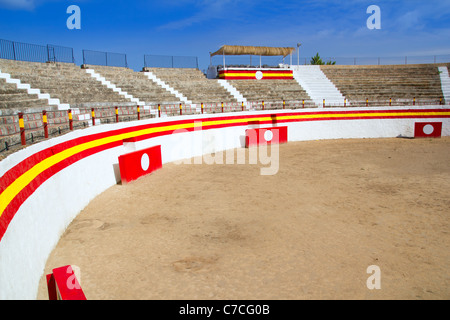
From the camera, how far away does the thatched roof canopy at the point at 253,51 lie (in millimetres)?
31516

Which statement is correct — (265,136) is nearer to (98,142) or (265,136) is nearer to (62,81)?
(98,142)

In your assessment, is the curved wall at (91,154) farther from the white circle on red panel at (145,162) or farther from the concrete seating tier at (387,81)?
the concrete seating tier at (387,81)

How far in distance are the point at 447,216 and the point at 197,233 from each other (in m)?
5.07

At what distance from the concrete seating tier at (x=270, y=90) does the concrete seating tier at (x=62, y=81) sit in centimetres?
1122

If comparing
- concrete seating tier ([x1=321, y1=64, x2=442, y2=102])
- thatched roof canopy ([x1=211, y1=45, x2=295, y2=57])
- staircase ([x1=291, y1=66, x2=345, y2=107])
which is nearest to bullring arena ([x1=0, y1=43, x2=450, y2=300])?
staircase ([x1=291, y1=66, x2=345, y2=107])

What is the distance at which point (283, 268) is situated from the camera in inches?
191

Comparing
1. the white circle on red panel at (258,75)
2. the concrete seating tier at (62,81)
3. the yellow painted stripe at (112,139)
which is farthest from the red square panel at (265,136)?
the white circle on red panel at (258,75)

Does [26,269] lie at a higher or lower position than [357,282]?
higher

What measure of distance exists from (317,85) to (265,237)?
87.3 feet

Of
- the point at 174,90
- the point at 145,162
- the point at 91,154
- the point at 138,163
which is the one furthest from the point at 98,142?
the point at 174,90

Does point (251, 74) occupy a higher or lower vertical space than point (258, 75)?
higher

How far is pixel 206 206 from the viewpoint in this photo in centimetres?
760
